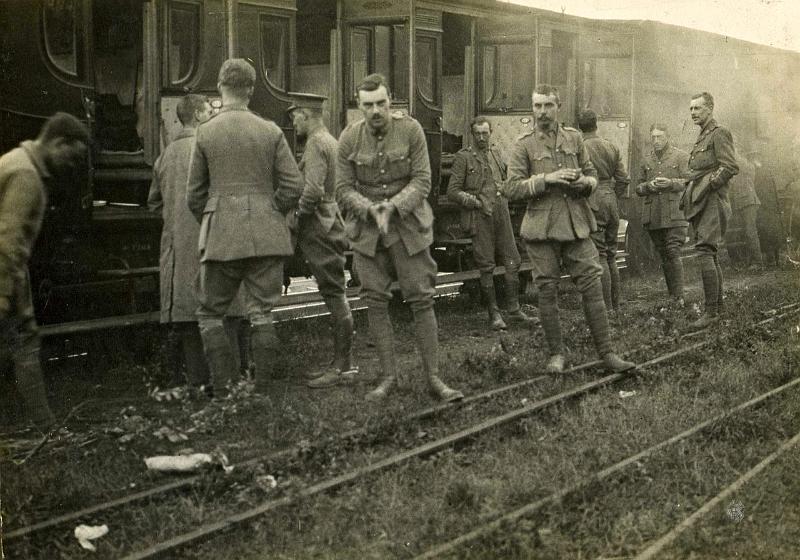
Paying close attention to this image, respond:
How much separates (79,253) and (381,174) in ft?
8.81

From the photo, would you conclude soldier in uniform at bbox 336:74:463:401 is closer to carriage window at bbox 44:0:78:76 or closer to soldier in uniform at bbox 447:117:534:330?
carriage window at bbox 44:0:78:76

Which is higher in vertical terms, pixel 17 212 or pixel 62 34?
pixel 62 34

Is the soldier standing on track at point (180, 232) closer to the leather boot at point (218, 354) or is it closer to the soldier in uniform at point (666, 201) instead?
the leather boot at point (218, 354)

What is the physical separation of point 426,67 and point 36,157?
707cm

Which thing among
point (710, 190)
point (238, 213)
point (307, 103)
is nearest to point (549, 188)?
point (307, 103)

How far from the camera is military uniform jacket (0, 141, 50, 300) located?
481 cm

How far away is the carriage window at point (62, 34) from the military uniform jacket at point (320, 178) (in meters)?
2.02

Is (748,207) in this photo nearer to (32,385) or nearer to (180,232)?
(180,232)

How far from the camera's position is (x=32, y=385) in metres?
5.30

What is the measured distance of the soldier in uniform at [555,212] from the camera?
22.8 ft

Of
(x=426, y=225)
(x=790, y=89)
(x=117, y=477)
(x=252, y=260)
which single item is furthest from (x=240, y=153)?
(x=790, y=89)

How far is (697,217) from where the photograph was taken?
9492 millimetres

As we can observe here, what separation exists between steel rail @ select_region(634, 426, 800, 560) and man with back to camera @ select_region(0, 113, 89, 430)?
3.34m

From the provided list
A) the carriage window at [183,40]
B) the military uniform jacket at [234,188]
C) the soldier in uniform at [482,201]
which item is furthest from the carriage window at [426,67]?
the military uniform jacket at [234,188]
